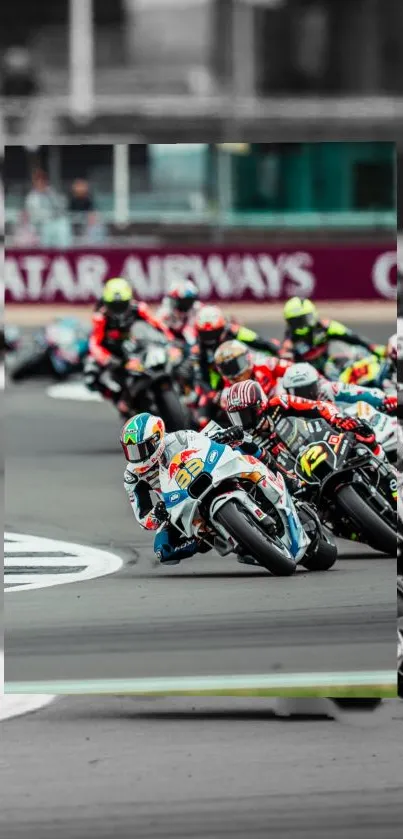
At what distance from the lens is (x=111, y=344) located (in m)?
13.9

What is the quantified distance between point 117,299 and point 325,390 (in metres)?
3.60

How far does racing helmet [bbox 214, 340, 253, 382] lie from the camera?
10656 mm

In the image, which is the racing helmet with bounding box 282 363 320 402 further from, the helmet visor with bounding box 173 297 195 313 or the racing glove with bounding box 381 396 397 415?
the helmet visor with bounding box 173 297 195 313

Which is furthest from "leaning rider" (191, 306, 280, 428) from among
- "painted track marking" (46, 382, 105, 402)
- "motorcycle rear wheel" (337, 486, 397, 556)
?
"painted track marking" (46, 382, 105, 402)

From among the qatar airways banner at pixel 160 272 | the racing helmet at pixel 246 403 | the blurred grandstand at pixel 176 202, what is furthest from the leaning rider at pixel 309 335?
the qatar airways banner at pixel 160 272

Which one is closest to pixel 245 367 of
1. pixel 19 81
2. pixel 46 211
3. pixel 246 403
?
pixel 246 403

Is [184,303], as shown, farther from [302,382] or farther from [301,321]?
[302,382]

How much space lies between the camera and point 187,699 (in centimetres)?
694

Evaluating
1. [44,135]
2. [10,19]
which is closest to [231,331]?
[44,135]

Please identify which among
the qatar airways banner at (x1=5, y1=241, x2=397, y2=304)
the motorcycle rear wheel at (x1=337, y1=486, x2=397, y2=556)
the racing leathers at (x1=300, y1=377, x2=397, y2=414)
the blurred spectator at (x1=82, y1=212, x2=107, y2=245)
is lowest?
the qatar airways banner at (x1=5, y1=241, x2=397, y2=304)

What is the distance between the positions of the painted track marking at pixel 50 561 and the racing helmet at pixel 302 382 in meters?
A: 1.52

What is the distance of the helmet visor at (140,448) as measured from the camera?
26.8 feet

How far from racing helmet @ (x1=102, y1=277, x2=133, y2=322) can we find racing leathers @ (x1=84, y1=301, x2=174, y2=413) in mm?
30

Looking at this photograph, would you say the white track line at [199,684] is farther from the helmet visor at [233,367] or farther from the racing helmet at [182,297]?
the racing helmet at [182,297]
